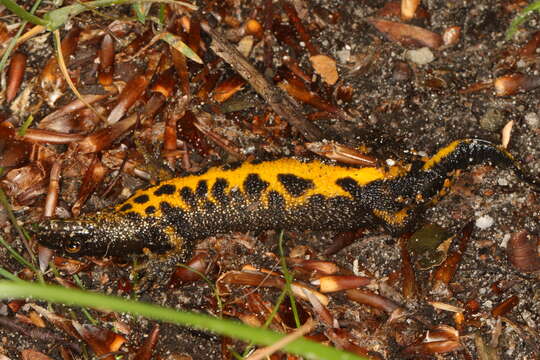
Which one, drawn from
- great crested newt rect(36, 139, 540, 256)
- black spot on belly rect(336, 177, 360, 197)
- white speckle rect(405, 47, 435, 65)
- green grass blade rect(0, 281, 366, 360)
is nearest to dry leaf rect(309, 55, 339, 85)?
white speckle rect(405, 47, 435, 65)


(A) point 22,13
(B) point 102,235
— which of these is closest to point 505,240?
(B) point 102,235

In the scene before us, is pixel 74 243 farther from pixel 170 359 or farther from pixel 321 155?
pixel 321 155

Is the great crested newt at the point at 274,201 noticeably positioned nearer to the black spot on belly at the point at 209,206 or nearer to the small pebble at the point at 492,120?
the black spot on belly at the point at 209,206

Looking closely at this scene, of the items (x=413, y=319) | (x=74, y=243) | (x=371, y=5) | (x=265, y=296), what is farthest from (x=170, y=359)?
(x=371, y=5)

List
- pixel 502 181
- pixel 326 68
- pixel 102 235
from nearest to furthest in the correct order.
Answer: pixel 102 235 < pixel 502 181 < pixel 326 68

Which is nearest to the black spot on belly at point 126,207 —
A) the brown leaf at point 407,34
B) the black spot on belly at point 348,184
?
the black spot on belly at point 348,184

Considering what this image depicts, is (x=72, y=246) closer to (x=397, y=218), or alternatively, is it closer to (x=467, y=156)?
(x=397, y=218)
